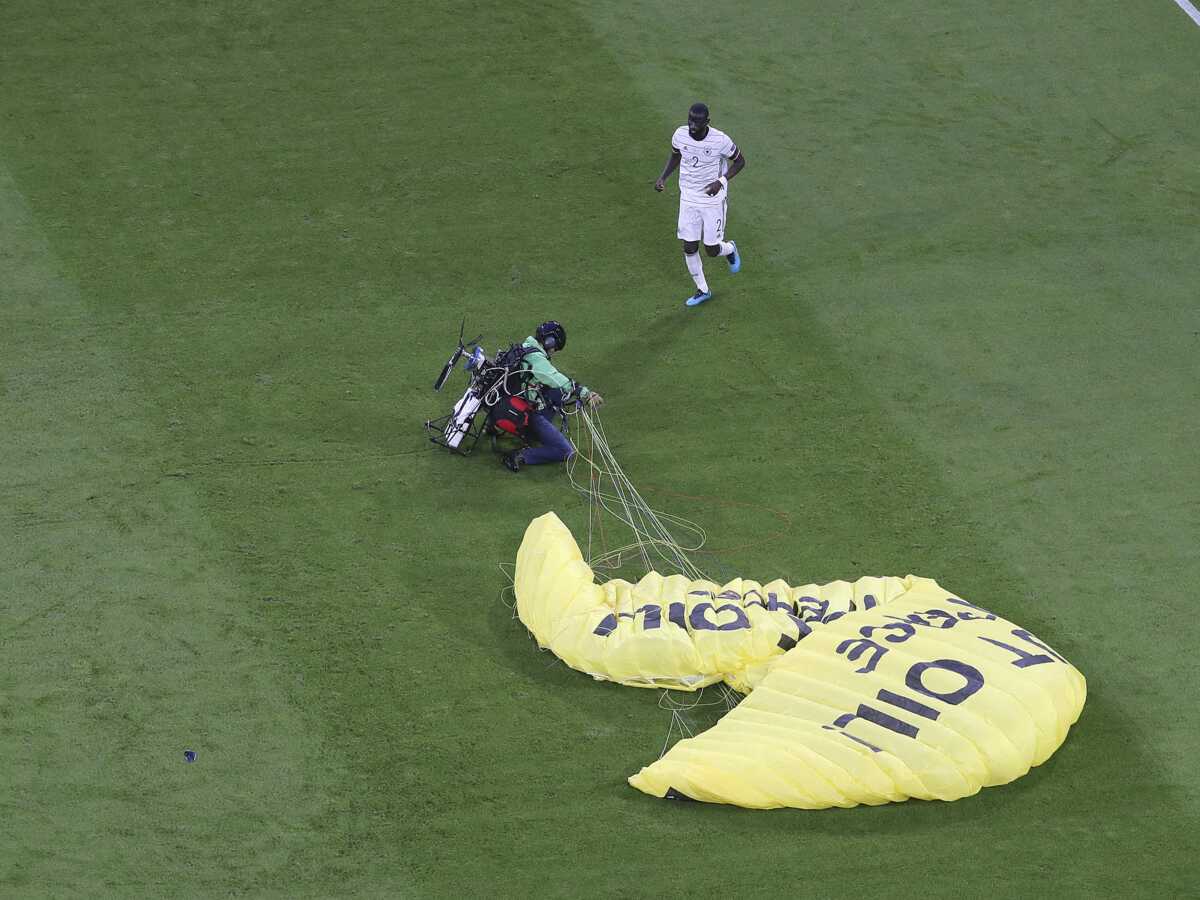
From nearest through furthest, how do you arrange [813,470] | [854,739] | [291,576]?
[854,739] → [291,576] → [813,470]

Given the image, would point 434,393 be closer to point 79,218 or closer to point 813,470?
point 813,470

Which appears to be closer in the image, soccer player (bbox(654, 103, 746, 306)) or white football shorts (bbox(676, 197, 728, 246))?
soccer player (bbox(654, 103, 746, 306))

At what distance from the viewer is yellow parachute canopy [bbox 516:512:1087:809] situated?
11828mm

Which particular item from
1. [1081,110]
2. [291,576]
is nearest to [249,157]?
[291,576]

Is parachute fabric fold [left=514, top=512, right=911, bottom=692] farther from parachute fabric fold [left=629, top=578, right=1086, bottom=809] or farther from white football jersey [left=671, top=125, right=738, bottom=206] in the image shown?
white football jersey [left=671, top=125, right=738, bottom=206]

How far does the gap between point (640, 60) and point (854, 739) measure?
12.0m

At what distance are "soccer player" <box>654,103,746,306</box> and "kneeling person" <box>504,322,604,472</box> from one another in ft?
8.92

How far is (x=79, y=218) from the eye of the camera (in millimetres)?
18688

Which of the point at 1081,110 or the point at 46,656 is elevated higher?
the point at 1081,110

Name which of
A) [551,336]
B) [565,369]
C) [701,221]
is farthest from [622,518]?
[701,221]

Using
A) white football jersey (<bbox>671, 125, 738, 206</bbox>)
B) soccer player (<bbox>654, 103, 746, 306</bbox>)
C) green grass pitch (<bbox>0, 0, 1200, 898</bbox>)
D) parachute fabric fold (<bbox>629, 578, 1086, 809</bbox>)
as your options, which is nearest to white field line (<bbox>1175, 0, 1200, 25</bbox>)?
green grass pitch (<bbox>0, 0, 1200, 898</bbox>)

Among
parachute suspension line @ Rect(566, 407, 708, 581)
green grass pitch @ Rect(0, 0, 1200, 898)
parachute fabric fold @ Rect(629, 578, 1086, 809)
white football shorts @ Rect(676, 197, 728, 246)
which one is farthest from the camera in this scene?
white football shorts @ Rect(676, 197, 728, 246)

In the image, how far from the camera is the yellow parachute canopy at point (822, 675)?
11828 mm

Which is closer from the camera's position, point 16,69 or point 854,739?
point 854,739
